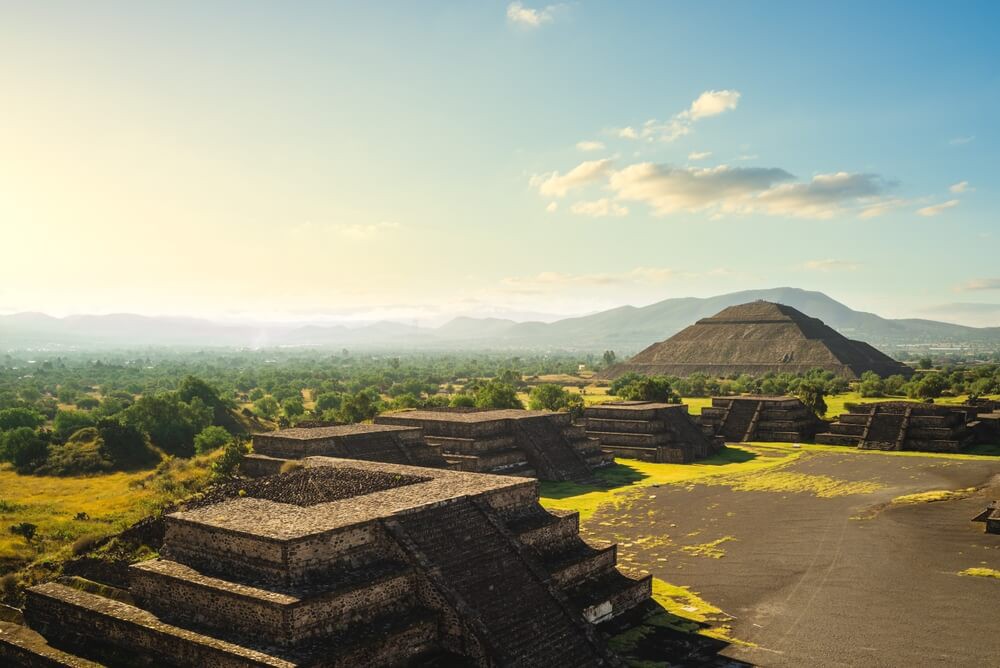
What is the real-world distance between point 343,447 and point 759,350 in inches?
4439

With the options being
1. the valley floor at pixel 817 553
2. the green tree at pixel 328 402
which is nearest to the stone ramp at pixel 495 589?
the valley floor at pixel 817 553

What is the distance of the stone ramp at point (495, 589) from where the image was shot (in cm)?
1593

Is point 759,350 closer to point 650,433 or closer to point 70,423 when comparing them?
point 650,433

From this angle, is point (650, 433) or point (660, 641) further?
point (650, 433)

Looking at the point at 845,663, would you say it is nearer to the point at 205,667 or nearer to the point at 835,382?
the point at 205,667

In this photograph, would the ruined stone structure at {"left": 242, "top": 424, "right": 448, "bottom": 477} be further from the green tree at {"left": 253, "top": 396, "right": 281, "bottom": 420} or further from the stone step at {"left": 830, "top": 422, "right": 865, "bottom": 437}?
the green tree at {"left": 253, "top": 396, "right": 281, "bottom": 420}

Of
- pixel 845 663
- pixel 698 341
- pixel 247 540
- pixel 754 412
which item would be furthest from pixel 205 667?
pixel 698 341

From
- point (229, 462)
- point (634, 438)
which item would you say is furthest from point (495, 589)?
point (634, 438)

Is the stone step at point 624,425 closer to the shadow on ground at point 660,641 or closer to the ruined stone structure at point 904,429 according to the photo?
the ruined stone structure at point 904,429

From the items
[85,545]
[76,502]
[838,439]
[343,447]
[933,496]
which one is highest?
[343,447]

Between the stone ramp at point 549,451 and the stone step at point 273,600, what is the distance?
24237 mm

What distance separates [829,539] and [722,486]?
11.4 m

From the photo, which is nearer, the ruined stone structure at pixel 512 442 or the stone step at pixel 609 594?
the stone step at pixel 609 594

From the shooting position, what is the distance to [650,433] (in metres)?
50.8
